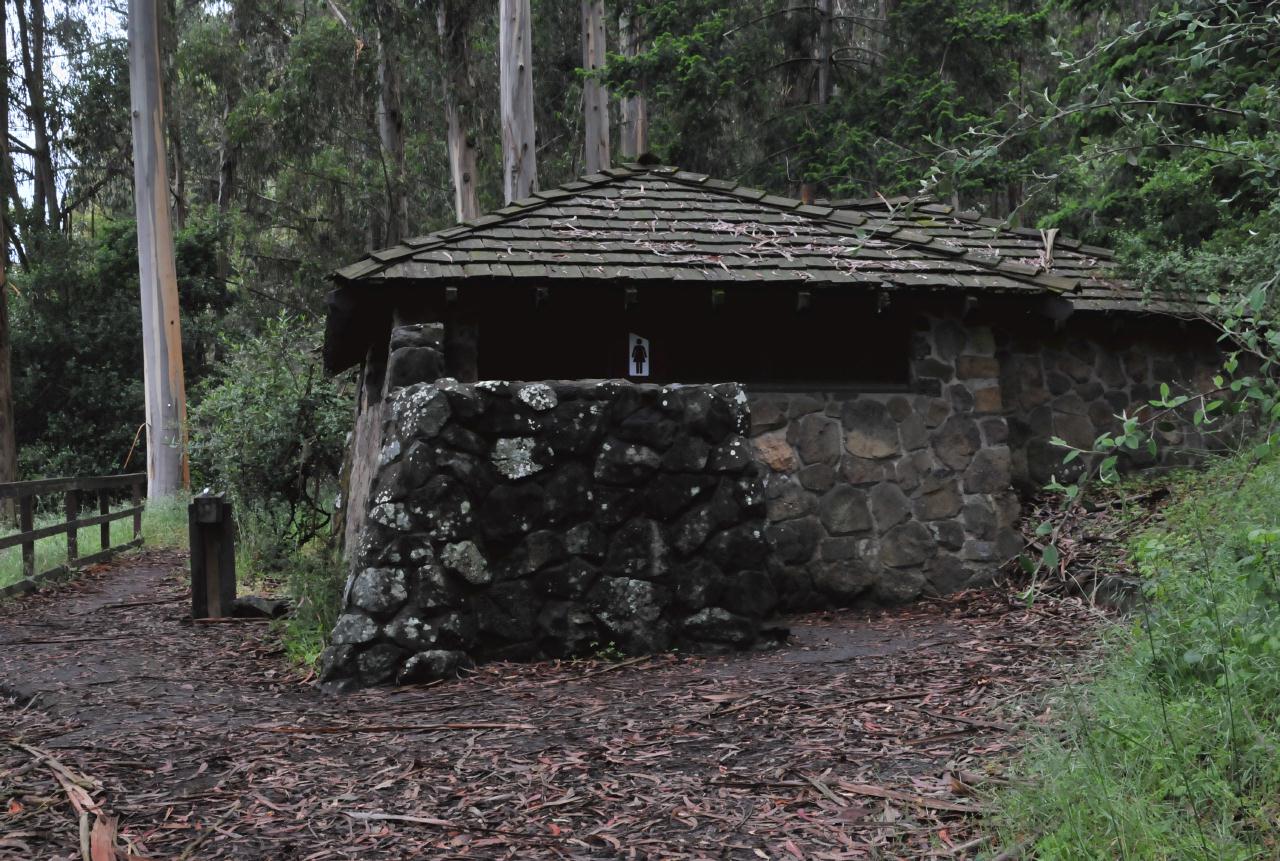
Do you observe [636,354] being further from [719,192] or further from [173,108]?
[173,108]

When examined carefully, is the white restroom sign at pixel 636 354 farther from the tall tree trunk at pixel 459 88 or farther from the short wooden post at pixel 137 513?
the tall tree trunk at pixel 459 88

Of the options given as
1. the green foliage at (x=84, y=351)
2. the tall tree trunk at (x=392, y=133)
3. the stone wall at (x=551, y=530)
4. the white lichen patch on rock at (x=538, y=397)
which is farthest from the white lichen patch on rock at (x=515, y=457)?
the tall tree trunk at (x=392, y=133)

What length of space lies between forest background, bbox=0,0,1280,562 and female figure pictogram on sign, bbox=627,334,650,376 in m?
3.98

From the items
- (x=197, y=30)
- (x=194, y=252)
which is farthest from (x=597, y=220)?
(x=197, y=30)

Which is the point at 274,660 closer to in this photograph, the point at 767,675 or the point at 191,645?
the point at 191,645

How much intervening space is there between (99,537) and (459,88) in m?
11.1

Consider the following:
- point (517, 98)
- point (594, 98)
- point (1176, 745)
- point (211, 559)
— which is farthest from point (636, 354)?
point (594, 98)

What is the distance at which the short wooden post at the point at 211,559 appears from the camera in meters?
8.37

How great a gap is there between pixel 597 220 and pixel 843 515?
11.0 feet

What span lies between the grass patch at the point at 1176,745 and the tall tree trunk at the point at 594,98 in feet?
55.3

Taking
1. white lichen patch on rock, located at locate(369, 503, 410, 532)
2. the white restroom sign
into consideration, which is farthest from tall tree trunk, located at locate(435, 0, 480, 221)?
white lichen patch on rock, located at locate(369, 503, 410, 532)

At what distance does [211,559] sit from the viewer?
851 cm

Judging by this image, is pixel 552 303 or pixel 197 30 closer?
pixel 552 303

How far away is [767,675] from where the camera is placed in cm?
584
